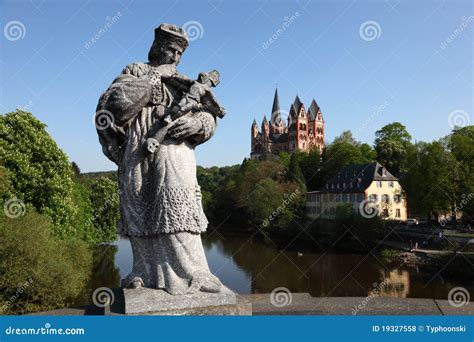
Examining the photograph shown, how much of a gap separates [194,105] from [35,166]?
18094 mm

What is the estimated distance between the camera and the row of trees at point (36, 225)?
52.5 feet

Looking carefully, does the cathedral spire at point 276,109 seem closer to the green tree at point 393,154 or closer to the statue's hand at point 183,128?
the green tree at point 393,154

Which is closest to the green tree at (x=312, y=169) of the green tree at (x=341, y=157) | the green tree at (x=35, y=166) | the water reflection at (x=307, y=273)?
the green tree at (x=341, y=157)

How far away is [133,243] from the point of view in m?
4.93

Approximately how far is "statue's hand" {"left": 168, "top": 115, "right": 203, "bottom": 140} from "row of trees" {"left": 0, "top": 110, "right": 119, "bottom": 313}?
1322cm

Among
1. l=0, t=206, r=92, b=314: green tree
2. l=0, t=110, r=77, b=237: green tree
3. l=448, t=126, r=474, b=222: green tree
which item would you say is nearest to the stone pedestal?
l=0, t=206, r=92, b=314: green tree

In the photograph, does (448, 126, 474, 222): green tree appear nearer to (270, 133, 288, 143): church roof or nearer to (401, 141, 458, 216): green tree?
(401, 141, 458, 216): green tree

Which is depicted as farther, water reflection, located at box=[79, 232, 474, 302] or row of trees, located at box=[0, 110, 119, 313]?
water reflection, located at box=[79, 232, 474, 302]

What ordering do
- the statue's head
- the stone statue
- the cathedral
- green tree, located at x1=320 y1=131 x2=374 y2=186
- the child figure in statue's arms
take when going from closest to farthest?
the stone statue → the child figure in statue's arms → the statue's head → green tree, located at x1=320 y1=131 x2=374 y2=186 → the cathedral

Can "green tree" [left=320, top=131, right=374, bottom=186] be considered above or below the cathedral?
below

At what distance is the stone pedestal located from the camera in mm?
4391

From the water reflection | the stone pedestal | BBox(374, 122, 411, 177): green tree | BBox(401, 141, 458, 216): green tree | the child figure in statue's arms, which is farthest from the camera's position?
BBox(374, 122, 411, 177): green tree

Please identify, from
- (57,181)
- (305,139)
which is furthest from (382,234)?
(305,139)

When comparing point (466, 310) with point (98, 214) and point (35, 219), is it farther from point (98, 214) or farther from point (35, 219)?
point (98, 214)
